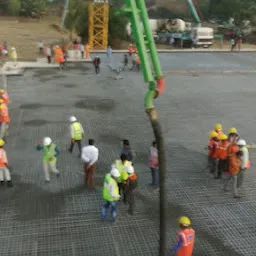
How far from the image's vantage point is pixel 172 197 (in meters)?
9.42

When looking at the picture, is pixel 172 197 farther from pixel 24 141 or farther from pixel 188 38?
pixel 188 38

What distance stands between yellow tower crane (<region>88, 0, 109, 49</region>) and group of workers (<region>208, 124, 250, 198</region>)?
2523 cm

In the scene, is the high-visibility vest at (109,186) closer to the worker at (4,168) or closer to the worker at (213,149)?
the worker at (4,168)

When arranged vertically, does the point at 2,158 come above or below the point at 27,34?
below

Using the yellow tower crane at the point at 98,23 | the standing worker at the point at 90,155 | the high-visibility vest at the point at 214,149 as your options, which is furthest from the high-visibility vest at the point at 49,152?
the yellow tower crane at the point at 98,23

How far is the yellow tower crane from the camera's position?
106ft

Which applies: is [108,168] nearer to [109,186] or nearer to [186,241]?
[109,186]

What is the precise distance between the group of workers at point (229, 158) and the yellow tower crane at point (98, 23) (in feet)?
82.8

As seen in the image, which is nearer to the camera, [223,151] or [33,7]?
[223,151]

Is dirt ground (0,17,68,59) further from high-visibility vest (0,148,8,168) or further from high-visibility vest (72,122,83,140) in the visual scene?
high-visibility vest (0,148,8,168)

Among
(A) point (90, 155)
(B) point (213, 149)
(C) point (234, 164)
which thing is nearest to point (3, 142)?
(A) point (90, 155)

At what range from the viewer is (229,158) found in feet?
29.9

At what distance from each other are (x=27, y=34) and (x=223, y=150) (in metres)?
41.1

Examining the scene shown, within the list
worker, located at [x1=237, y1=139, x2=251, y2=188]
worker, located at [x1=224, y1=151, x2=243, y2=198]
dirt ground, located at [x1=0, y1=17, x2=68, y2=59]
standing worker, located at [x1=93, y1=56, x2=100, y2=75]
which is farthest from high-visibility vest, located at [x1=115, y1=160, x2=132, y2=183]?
dirt ground, located at [x1=0, y1=17, x2=68, y2=59]
